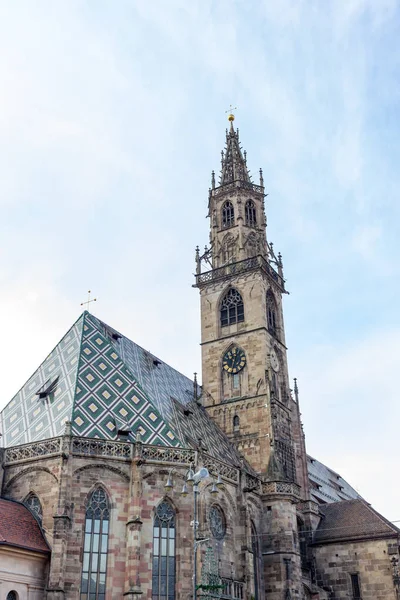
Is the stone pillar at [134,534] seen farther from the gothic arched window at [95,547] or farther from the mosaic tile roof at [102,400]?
the mosaic tile roof at [102,400]

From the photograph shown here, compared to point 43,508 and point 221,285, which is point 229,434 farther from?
point 43,508

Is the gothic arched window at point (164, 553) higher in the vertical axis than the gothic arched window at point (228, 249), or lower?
lower

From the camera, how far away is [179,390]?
35.9 m

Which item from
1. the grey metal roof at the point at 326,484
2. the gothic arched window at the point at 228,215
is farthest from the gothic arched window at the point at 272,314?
the grey metal roof at the point at 326,484

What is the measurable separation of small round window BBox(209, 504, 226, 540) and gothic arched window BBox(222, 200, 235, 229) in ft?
70.0

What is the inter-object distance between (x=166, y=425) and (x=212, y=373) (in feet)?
37.6

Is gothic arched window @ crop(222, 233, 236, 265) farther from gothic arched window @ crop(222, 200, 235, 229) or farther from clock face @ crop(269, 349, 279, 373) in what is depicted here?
clock face @ crop(269, 349, 279, 373)

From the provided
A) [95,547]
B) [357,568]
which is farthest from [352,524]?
[95,547]

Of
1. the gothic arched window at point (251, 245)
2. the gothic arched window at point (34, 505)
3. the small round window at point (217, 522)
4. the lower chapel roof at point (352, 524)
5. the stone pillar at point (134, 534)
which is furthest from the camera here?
the gothic arched window at point (251, 245)

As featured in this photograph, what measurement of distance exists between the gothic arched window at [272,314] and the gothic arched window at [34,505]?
62.5 feet

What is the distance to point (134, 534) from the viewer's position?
23.6 meters

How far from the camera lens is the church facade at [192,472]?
23.5 metres

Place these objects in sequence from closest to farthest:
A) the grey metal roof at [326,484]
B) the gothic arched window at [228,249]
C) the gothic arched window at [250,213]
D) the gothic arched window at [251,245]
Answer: the gothic arched window at [251,245] < the gothic arched window at [228,249] < the gothic arched window at [250,213] < the grey metal roof at [326,484]

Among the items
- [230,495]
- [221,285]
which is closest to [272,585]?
[230,495]
